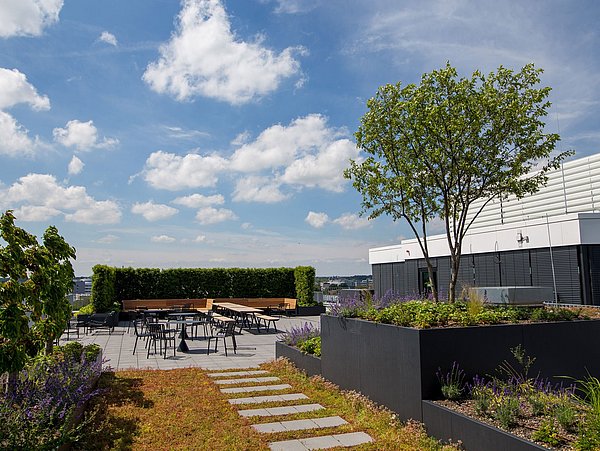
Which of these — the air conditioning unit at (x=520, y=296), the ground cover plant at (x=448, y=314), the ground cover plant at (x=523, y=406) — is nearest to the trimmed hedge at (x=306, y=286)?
the air conditioning unit at (x=520, y=296)

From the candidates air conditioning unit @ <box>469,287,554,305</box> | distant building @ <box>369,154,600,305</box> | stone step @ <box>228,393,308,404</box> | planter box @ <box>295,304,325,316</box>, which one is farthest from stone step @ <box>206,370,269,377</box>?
planter box @ <box>295,304,325,316</box>

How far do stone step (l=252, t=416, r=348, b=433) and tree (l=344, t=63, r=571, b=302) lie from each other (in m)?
3.04

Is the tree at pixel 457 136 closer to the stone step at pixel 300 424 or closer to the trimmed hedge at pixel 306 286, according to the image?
the stone step at pixel 300 424

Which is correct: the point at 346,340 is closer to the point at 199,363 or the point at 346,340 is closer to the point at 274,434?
the point at 274,434

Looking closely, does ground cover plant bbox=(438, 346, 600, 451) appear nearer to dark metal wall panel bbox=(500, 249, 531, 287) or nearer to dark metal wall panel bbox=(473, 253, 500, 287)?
dark metal wall panel bbox=(500, 249, 531, 287)

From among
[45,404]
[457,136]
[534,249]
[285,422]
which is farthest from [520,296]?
[534,249]

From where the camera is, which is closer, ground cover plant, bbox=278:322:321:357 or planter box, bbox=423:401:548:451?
planter box, bbox=423:401:548:451

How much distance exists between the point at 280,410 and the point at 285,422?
533mm

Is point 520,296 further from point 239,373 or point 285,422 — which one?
point 239,373

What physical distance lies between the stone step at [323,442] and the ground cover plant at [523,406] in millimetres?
1029

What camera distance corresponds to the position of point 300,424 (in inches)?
230

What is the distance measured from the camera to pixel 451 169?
793 centimetres

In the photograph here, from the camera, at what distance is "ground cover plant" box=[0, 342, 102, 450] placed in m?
3.97

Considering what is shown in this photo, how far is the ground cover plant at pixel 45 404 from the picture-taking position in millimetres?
3973
